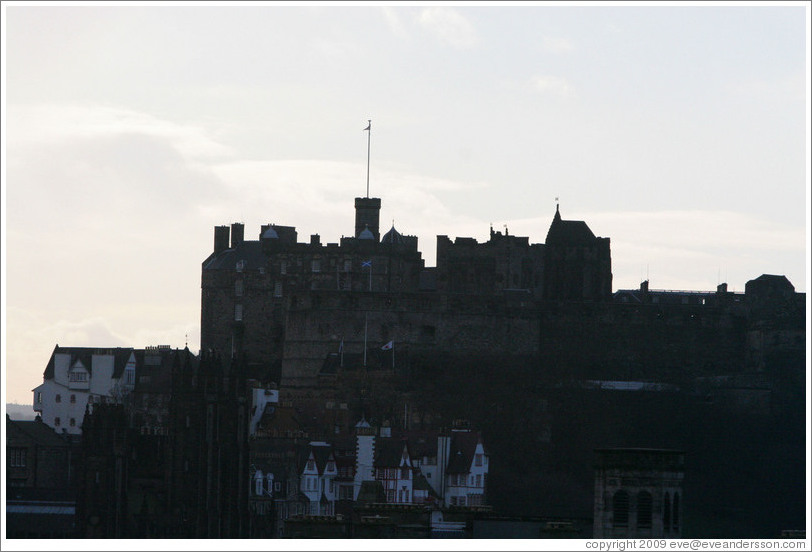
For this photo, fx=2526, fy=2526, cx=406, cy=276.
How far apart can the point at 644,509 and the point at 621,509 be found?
605 mm

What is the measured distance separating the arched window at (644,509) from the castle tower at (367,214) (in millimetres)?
68961

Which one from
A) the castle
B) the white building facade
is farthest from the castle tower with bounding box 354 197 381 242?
the white building facade

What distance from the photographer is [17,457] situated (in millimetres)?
107188

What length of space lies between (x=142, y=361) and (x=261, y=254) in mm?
10737

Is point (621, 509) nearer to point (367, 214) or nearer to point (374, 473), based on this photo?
point (374, 473)

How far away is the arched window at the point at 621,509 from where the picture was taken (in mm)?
66312

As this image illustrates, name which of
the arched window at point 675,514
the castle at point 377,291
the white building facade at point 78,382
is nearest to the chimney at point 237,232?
the castle at point 377,291

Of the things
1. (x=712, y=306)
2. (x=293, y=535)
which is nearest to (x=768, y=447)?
(x=712, y=306)

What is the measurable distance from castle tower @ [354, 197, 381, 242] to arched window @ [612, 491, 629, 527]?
68.8 m

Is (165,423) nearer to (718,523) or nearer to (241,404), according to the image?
(241,404)

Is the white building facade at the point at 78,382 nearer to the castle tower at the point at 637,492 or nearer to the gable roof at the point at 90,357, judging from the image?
the gable roof at the point at 90,357

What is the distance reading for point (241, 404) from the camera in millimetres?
105062

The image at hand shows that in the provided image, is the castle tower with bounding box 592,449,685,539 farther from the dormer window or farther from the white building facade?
the dormer window

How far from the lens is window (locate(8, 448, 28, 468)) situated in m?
106
